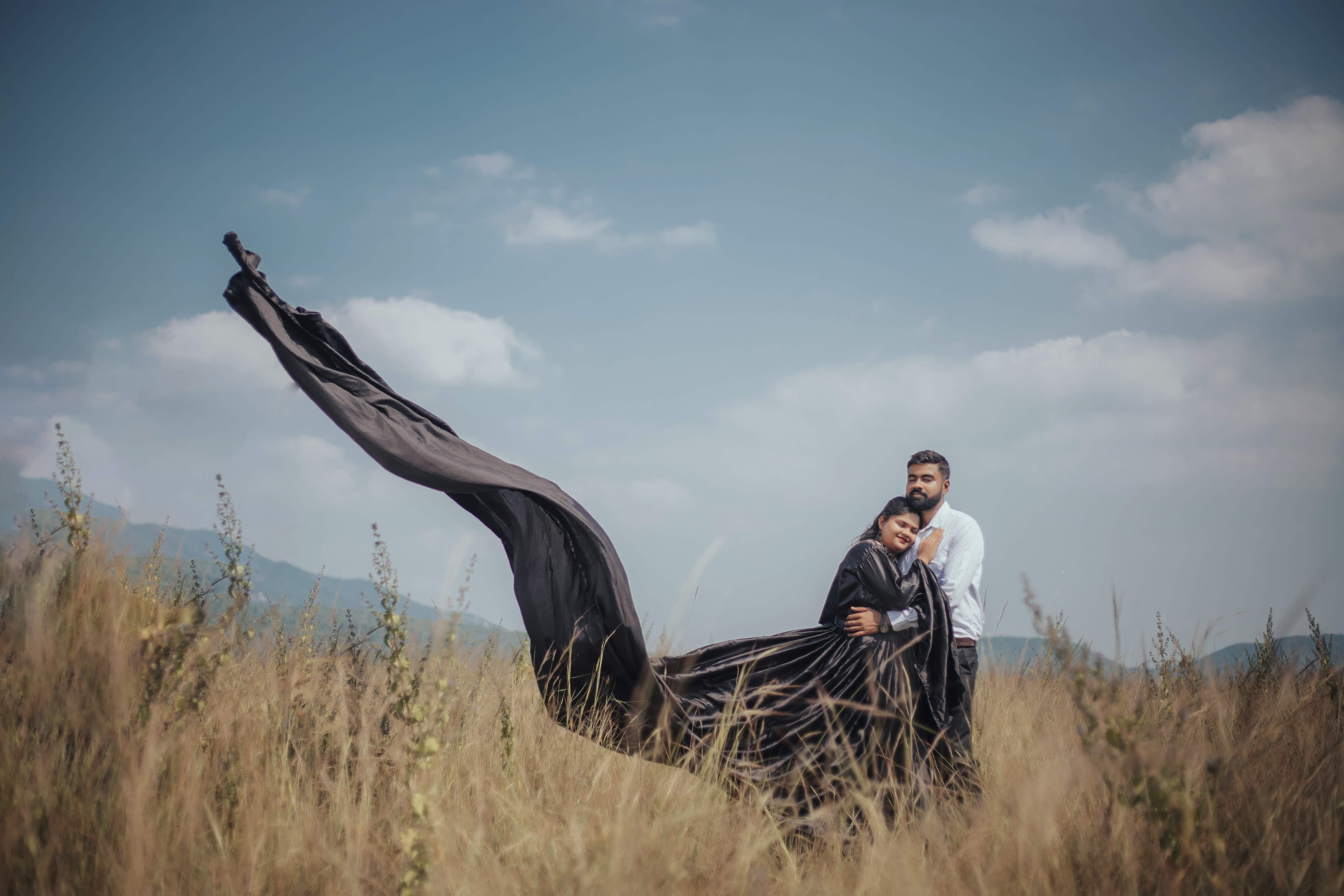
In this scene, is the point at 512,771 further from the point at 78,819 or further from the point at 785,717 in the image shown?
the point at 78,819

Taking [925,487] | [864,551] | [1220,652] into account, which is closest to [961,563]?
[925,487]

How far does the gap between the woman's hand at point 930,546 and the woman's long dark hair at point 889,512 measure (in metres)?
0.15

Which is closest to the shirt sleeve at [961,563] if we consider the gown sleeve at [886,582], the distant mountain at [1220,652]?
the gown sleeve at [886,582]

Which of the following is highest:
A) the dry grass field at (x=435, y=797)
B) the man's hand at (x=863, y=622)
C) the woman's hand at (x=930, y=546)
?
the woman's hand at (x=930, y=546)

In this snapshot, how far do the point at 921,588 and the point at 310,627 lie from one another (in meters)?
4.66

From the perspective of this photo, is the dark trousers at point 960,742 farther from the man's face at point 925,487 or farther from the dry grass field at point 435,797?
the man's face at point 925,487

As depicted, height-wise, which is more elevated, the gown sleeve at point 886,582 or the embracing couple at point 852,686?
the gown sleeve at point 886,582

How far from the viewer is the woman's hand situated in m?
3.82

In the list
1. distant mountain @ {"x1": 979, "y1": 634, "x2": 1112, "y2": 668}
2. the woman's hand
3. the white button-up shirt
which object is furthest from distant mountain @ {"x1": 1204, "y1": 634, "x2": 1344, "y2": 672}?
the woman's hand

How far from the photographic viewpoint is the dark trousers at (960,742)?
3.54 metres

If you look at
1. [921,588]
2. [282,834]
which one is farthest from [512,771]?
[921,588]

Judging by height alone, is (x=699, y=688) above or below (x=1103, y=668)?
below

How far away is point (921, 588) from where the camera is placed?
372 centimetres

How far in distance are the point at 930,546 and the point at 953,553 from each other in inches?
12.1
